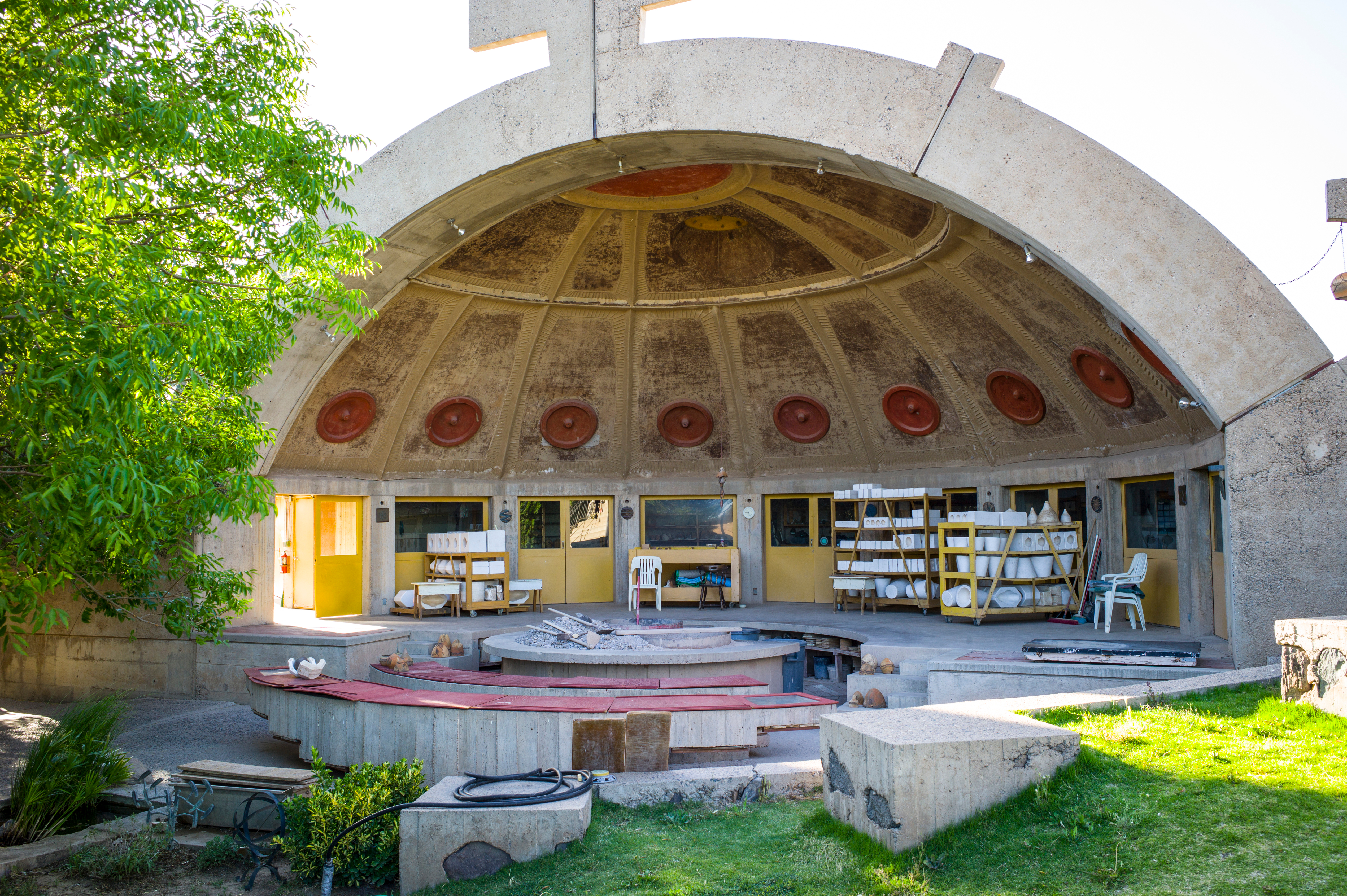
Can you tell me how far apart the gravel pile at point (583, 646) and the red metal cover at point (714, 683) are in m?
1.28

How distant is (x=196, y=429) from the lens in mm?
6609

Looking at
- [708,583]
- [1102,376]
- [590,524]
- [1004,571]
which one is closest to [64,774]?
[708,583]

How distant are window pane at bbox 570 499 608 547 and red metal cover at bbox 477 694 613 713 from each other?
9.80 metres

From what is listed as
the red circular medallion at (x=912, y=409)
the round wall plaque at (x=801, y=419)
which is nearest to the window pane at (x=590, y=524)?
the round wall plaque at (x=801, y=419)

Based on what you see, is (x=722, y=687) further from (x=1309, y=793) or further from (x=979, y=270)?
(x=979, y=270)

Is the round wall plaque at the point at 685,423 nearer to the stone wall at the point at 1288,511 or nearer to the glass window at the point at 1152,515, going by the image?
the glass window at the point at 1152,515

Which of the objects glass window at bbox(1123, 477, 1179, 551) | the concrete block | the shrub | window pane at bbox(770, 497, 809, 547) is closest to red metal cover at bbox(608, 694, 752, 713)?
the concrete block

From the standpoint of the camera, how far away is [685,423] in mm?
17891

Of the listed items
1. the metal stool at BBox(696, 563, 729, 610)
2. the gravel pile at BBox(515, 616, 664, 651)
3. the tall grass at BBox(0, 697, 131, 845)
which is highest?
the metal stool at BBox(696, 563, 729, 610)

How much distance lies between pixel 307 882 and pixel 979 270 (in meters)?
11.2

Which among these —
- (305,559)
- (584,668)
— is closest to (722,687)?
(584,668)

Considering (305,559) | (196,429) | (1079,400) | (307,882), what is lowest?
(307,882)

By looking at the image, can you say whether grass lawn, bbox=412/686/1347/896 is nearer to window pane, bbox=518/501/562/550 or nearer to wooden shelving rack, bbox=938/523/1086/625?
wooden shelving rack, bbox=938/523/1086/625

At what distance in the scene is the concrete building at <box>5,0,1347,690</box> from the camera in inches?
349
